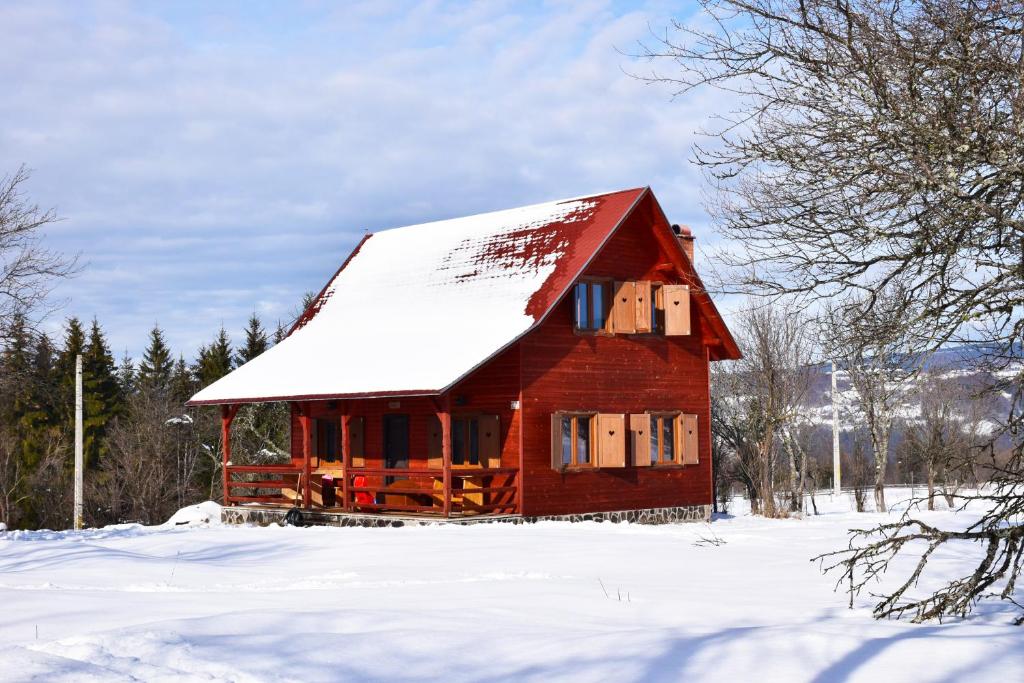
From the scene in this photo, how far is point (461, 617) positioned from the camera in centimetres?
920

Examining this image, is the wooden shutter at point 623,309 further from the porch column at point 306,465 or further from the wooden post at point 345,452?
the porch column at point 306,465

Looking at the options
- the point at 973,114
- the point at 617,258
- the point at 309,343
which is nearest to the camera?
the point at 973,114

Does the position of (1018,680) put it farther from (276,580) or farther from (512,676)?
(276,580)

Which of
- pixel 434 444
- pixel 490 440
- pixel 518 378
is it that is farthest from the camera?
pixel 434 444

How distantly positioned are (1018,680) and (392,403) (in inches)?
→ 747

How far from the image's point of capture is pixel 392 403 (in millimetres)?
25109

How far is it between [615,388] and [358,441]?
6.11 m

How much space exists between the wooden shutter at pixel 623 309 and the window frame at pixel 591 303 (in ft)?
0.35

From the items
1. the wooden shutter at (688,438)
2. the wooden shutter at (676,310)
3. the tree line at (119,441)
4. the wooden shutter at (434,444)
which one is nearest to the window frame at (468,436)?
the wooden shutter at (434,444)

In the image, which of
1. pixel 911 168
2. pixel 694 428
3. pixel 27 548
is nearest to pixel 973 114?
pixel 911 168

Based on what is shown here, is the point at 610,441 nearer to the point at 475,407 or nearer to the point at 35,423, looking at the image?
the point at 475,407

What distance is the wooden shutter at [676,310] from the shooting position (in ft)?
81.6

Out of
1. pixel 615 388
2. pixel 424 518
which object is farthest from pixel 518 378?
pixel 424 518

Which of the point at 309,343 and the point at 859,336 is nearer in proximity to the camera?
the point at 859,336
